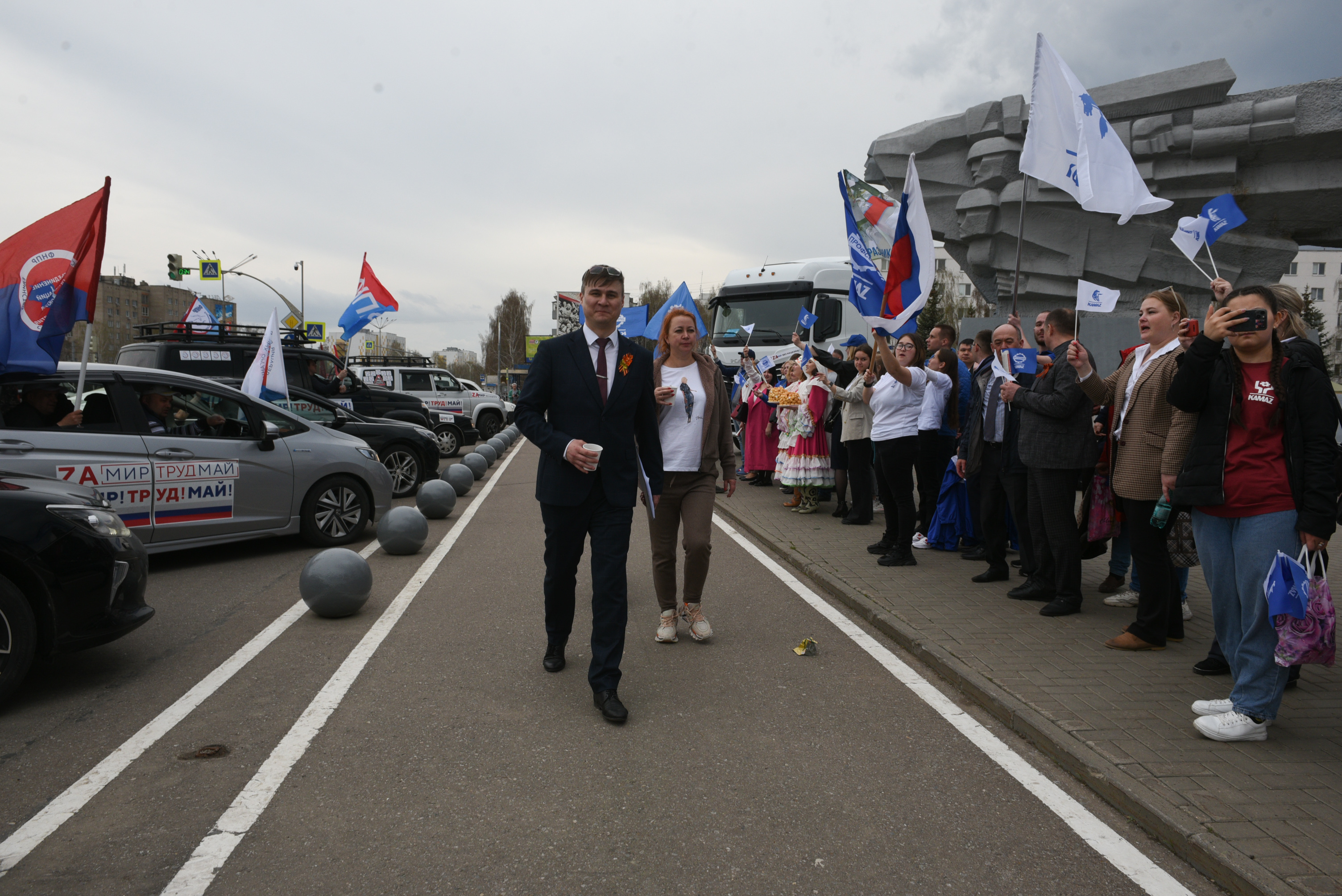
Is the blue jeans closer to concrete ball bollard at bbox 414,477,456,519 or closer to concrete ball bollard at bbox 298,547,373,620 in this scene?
concrete ball bollard at bbox 298,547,373,620

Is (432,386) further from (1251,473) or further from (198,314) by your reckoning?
(1251,473)

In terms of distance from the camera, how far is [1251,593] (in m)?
3.81

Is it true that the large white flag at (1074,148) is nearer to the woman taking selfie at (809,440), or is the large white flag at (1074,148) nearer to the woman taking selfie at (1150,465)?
the woman taking selfie at (1150,465)

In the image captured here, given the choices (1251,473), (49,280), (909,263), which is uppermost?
(909,263)

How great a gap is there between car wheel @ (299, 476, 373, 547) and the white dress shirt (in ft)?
17.3

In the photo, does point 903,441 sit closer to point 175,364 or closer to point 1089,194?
point 1089,194

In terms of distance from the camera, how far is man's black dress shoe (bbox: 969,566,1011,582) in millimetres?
7082

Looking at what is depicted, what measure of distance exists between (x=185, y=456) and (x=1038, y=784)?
6.83m

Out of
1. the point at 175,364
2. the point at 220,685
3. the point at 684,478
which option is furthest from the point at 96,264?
the point at 175,364

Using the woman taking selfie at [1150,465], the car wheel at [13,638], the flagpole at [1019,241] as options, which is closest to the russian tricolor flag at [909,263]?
the flagpole at [1019,241]

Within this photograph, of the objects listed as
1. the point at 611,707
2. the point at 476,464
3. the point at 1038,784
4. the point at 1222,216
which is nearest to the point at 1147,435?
the point at 1038,784

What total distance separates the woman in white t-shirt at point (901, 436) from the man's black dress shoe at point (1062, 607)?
170cm

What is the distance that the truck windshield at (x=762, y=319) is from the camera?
18.1 m

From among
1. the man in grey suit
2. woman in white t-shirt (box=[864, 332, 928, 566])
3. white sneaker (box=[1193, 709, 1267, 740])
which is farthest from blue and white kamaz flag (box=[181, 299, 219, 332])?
white sneaker (box=[1193, 709, 1267, 740])
